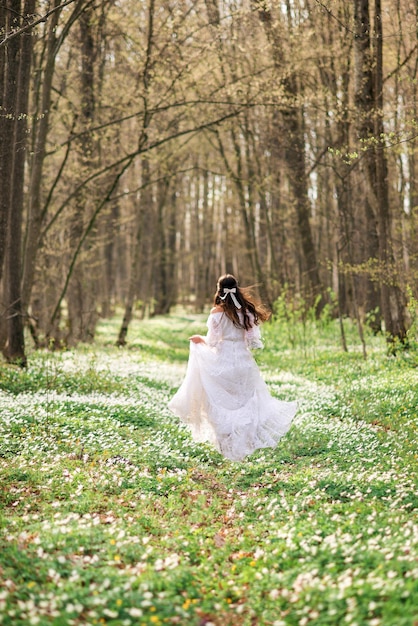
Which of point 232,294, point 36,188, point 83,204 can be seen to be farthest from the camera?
point 83,204

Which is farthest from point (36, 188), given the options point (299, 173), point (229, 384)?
point (299, 173)

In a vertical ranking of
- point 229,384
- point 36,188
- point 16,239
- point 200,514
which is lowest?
point 200,514

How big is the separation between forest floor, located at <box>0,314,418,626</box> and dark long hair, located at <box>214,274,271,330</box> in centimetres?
199

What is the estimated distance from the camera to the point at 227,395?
33.8 ft

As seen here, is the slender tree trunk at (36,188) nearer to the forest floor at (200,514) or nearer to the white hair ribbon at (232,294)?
the forest floor at (200,514)

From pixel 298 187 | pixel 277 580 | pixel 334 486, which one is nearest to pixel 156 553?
pixel 277 580

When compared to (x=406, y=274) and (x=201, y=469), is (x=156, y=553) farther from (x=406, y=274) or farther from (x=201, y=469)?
(x=406, y=274)

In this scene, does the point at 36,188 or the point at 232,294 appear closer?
the point at 232,294

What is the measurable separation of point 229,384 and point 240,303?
134cm

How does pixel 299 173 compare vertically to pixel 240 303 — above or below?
above

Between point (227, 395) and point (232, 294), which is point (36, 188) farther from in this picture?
point (227, 395)

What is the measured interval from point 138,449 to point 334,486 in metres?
3.07

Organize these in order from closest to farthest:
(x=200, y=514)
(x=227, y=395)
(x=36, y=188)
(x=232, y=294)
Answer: (x=200, y=514), (x=232, y=294), (x=227, y=395), (x=36, y=188)

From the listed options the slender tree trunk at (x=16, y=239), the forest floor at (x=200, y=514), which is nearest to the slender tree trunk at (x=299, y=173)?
the slender tree trunk at (x=16, y=239)
